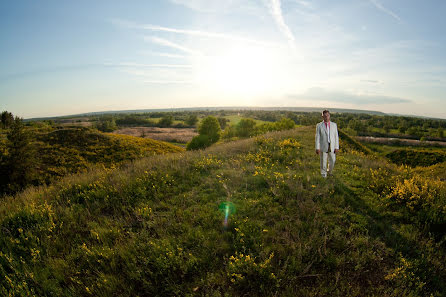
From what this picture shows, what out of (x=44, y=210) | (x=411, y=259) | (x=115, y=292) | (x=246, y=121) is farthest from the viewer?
(x=246, y=121)

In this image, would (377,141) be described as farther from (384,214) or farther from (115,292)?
(115,292)

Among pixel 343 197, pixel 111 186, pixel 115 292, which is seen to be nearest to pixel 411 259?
pixel 343 197

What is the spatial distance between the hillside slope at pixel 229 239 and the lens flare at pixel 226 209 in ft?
0.13

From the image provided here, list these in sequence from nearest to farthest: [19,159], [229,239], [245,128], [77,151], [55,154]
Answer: [229,239] < [19,159] < [55,154] < [77,151] < [245,128]

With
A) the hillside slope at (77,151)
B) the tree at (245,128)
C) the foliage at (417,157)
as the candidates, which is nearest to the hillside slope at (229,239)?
the hillside slope at (77,151)

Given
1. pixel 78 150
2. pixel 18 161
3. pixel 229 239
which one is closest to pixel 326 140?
pixel 229 239

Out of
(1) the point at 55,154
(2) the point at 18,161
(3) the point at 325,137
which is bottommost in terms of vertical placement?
(1) the point at 55,154

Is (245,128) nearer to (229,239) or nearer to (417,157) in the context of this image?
(417,157)

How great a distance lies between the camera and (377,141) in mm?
79500

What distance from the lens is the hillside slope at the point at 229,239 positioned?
3.57 metres

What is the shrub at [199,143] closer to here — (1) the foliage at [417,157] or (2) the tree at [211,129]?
(2) the tree at [211,129]

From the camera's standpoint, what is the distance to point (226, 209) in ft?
19.5

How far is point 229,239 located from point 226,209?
51.8 inches

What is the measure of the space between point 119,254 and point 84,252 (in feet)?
3.18
